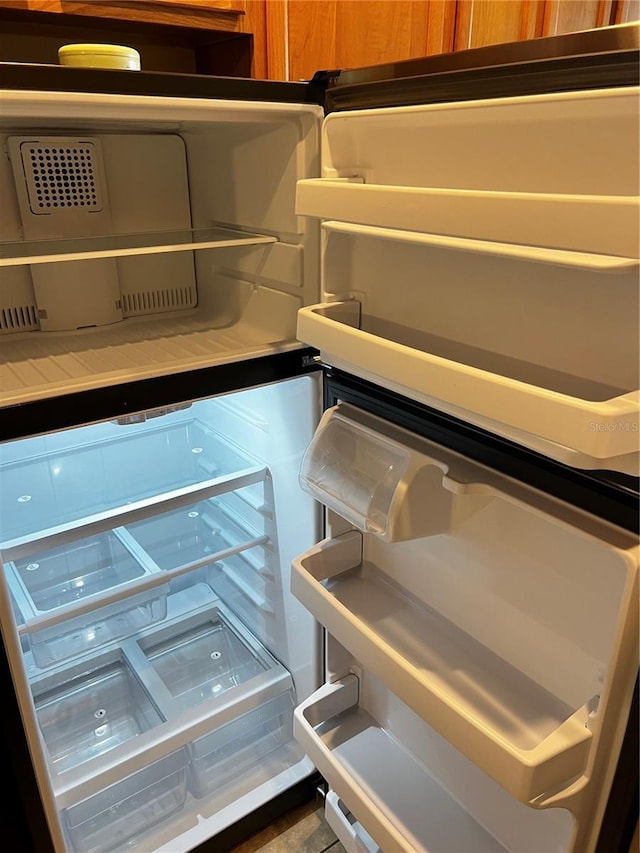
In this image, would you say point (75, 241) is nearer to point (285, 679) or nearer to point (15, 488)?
point (15, 488)

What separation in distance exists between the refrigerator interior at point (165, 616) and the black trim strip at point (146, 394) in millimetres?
106

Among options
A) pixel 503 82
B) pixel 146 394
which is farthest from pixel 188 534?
pixel 503 82


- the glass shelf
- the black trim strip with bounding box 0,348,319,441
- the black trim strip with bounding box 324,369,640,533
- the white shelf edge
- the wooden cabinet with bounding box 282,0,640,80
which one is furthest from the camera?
the wooden cabinet with bounding box 282,0,640,80

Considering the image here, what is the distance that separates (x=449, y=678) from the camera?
967mm

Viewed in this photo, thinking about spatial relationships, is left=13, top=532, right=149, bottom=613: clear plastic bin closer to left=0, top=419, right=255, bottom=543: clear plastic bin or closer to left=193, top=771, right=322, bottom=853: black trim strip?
left=0, top=419, right=255, bottom=543: clear plastic bin

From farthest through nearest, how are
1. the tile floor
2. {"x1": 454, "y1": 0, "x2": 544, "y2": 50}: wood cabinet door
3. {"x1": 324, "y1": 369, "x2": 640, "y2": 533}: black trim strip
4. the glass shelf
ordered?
the tile floor → {"x1": 454, "y1": 0, "x2": 544, "y2": 50}: wood cabinet door → the glass shelf → {"x1": 324, "y1": 369, "x2": 640, "y2": 533}: black trim strip

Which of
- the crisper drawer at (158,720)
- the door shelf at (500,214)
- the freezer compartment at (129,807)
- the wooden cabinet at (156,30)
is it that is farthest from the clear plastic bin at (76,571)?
the wooden cabinet at (156,30)

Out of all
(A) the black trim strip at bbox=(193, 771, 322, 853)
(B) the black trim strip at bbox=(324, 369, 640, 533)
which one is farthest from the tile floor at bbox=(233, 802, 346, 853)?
(B) the black trim strip at bbox=(324, 369, 640, 533)

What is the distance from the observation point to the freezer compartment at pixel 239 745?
4.95 ft

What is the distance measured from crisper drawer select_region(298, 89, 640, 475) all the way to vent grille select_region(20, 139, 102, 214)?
1.79 ft

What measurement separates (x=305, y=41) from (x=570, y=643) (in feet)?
3.75

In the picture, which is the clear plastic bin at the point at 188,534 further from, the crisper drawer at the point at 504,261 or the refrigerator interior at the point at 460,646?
the crisper drawer at the point at 504,261

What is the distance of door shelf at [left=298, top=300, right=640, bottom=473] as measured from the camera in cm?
58

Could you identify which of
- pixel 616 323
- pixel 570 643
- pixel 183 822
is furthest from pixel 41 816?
pixel 616 323
